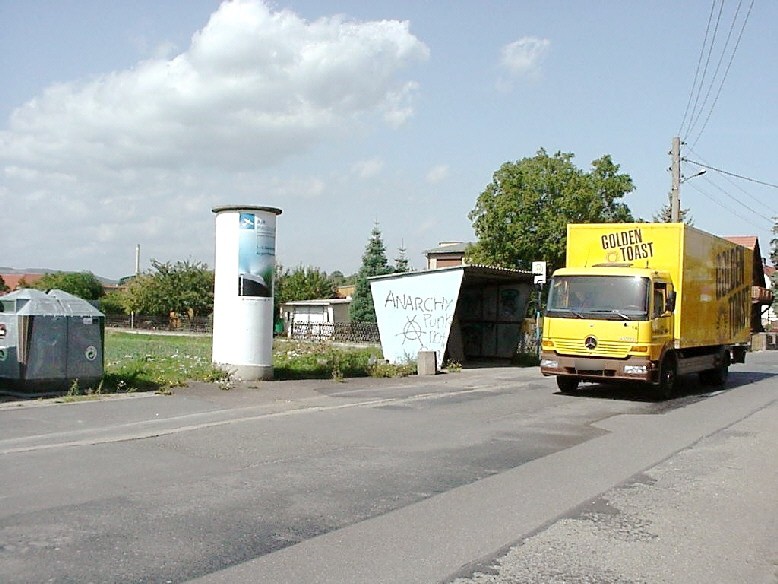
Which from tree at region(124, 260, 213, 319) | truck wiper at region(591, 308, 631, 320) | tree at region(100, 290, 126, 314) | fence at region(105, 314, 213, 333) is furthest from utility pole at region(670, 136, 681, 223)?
tree at region(100, 290, 126, 314)

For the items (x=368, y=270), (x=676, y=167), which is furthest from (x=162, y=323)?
(x=676, y=167)

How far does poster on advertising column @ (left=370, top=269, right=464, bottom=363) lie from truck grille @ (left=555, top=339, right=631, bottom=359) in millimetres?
6344

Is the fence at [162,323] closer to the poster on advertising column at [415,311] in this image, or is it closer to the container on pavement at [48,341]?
the poster on advertising column at [415,311]

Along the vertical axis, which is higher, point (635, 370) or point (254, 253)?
point (254, 253)

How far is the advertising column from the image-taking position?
17.0 m

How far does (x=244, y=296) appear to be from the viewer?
56.0ft

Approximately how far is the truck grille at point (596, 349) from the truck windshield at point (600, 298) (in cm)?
53

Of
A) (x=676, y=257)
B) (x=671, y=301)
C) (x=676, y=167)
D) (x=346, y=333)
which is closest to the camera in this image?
(x=671, y=301)

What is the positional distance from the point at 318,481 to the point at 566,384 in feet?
34.9

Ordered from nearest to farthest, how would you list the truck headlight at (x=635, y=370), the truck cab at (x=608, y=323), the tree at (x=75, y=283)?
1. the truck headlight at (x=635, y=370)
2. the truck cab at (x=608, y=323)
3. the tree at (x=75, y=283)

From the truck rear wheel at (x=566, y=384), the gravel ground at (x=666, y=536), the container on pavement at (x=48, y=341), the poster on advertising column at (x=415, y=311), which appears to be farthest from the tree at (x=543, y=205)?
the gravel ground at (x=666, y=536)

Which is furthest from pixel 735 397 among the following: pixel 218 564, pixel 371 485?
pixel 218 564

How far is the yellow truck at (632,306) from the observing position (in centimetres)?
1594

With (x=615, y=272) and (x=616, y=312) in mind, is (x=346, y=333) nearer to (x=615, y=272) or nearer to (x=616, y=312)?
(x=615, y=272)
